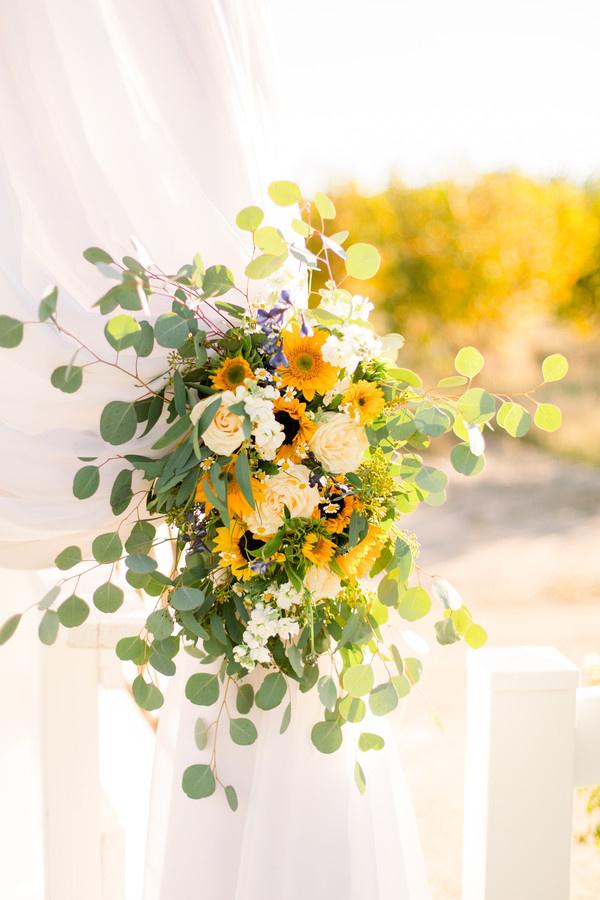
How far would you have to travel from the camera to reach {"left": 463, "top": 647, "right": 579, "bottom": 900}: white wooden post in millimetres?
931

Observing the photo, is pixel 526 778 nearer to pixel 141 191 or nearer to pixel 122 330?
pixel 122 330

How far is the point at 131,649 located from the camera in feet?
2.78

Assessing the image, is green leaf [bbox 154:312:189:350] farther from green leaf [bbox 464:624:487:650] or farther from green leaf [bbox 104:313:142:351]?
green leaf [bbox 464:624:487:650]

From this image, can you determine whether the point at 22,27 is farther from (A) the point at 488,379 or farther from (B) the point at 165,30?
(A) the point at 488,379

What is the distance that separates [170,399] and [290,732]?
0.38 m

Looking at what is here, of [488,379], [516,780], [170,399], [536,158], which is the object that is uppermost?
[536,158]

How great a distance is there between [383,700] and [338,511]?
19 centimetres

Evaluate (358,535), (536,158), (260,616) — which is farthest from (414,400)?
(536,158)

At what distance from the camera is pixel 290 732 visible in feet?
2.99

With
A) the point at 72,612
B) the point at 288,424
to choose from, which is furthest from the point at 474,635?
the point at 72,612

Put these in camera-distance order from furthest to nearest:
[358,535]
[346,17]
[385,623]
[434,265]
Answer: [346,17] < [434,265] < [385,623] < [358,535]

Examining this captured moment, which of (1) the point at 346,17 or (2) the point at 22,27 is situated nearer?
(2) the point at 22,27

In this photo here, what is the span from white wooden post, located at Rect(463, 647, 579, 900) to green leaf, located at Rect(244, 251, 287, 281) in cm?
49

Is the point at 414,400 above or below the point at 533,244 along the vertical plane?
below
